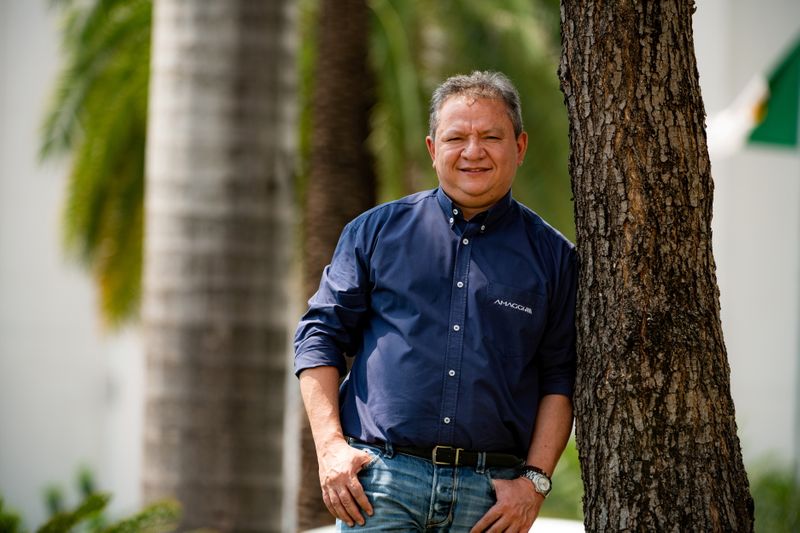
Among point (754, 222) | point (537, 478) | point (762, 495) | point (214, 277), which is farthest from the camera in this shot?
point (754, 222)

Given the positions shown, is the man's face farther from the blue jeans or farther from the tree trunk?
the tree trunk

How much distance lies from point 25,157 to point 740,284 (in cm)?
1237

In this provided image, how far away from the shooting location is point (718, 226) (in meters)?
Result: 15.7

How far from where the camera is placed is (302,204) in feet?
38.3

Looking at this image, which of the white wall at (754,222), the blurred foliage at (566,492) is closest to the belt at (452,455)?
the blurred foliage at (566,492)

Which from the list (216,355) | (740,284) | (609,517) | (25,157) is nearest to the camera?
(609,517)

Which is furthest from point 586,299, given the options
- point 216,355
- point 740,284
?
point 740,284

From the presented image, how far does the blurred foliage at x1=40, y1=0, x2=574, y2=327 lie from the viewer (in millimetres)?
11648

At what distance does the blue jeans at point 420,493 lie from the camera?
3244mm

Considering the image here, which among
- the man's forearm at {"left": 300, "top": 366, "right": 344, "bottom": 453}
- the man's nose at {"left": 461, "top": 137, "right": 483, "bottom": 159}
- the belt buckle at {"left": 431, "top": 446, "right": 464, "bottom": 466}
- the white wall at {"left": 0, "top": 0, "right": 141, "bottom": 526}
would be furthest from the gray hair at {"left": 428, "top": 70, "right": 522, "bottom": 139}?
the white wall at {"left": 0, "top": 0, "right": 141, "bottom": 526}

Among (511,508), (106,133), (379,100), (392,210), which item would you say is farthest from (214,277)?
(106,133)

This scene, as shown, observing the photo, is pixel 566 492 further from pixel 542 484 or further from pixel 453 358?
pixel 453 358

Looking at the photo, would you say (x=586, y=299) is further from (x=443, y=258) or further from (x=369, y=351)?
(x=369, y=351)

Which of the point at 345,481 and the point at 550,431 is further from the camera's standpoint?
the point at 550,431
